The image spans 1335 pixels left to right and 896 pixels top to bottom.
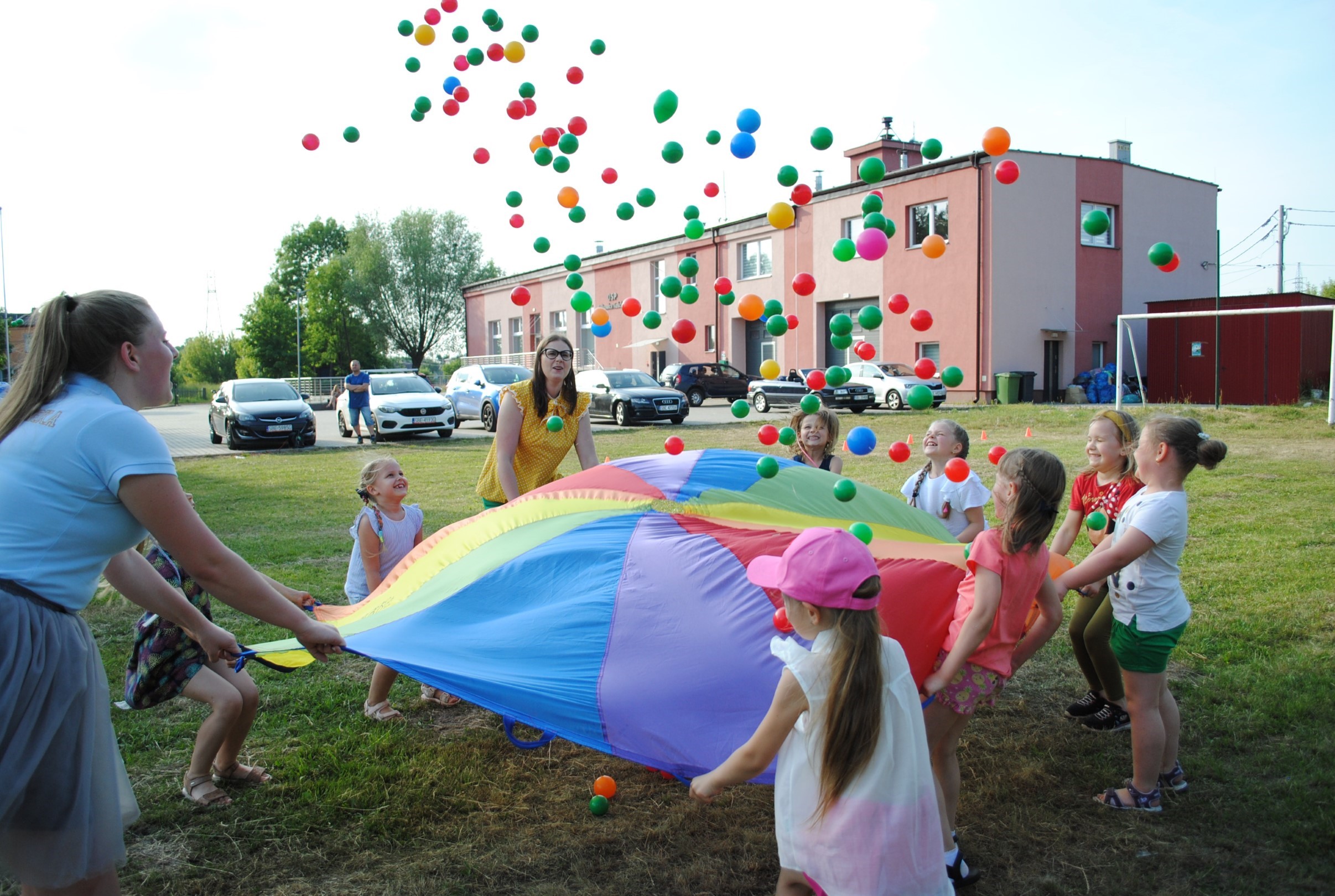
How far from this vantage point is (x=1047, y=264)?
74.6 ft

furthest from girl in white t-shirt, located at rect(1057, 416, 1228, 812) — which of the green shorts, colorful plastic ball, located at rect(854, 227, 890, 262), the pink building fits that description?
the pink building

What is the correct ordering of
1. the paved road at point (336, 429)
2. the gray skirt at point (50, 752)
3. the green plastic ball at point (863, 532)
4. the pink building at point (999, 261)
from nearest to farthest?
1. the gray skirt at point (50, 752)
2. the green plastic ball at point (863, 532)
3. the paved road at point (336, 429)
4. the pink building at point (999, 261)

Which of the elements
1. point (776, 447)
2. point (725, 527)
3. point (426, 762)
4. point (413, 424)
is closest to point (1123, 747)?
point (725, 527)

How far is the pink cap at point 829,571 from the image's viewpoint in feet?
6.12

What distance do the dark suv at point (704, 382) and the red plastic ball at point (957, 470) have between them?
19.7m

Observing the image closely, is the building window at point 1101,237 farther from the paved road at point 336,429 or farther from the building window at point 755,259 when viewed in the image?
the building window at point 755,259

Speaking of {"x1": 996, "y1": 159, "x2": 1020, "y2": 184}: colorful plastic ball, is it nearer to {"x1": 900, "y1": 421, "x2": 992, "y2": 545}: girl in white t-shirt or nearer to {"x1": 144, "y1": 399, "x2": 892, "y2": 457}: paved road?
{"x1": 900, "y1": 421, "x2": 992, "y2": 545}: girl in white t-shirt

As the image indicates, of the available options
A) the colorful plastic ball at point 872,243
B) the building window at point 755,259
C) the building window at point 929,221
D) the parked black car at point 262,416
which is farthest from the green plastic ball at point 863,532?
the building window at point 755,259

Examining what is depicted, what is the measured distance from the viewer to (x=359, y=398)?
54.7 feet

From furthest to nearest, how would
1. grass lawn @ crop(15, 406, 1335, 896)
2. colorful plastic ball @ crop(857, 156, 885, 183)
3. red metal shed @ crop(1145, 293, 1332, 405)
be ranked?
red metal shed @ crop(1145, 293, 1332, 405) → colorful plastic ball @ crop(857, 156, 885, 183) → grass lawn @ crop(15, 406, 1335, 896)

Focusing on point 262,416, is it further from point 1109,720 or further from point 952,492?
point 1109,720

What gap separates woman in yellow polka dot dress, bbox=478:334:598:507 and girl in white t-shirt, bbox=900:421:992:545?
58.9 inches

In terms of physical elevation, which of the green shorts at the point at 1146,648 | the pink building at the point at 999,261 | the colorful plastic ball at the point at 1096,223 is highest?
the pink building at the point at 999,261

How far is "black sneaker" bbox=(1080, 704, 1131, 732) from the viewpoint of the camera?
3746 mm
